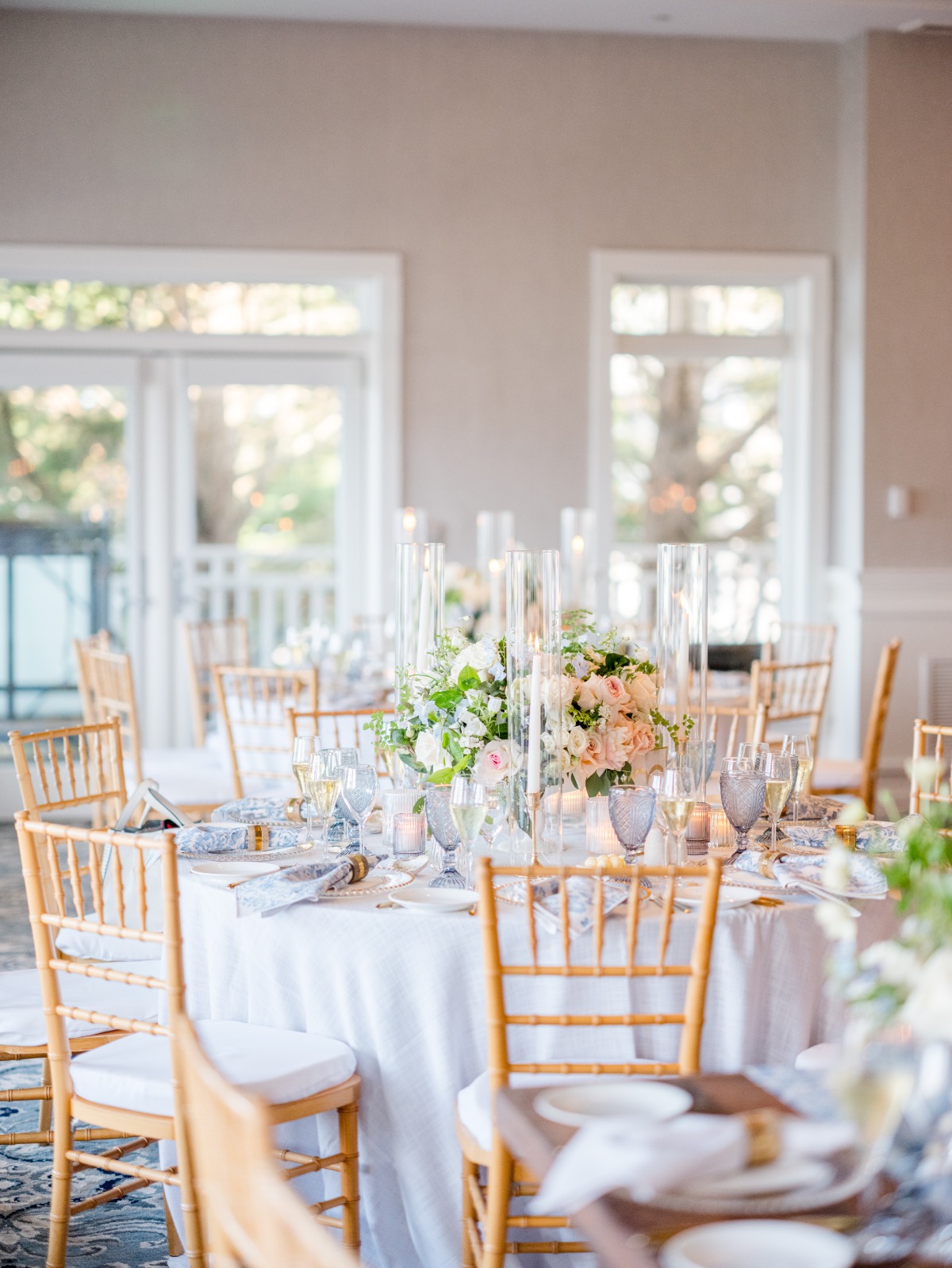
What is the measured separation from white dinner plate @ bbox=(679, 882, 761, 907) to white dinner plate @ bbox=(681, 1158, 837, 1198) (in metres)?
0.95

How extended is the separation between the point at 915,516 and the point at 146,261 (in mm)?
3837

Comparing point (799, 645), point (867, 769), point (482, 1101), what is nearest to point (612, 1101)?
point (482, 1101)

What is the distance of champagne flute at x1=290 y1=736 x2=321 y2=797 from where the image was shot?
8.98 ft

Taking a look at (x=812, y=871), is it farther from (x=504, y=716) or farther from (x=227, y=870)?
(x=227, y=870)

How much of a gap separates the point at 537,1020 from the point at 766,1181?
795 mm

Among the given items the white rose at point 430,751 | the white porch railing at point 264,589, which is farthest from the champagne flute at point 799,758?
the white porch railing at point 264,589

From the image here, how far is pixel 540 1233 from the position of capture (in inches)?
94.3

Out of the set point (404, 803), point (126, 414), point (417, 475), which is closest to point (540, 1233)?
point (404, 803)

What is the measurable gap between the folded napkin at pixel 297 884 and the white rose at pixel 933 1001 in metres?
1.34

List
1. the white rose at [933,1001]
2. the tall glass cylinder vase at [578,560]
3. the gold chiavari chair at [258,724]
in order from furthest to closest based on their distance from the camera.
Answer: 1. the tall glass cylinder vase at [578,560]
2. the gold chiavari chair at [258,724]
3. the white rose at [933,1001]

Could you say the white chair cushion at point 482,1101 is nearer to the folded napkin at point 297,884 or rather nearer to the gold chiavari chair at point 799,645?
the folded napkin at point 297,884

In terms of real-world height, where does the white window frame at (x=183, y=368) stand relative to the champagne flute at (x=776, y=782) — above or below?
above

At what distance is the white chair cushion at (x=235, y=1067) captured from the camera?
2234 millimetres

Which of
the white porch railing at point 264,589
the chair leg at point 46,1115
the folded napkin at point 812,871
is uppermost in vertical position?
the white porch railing at point 264,589
